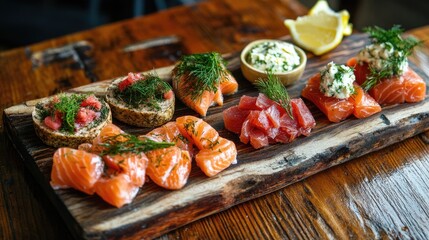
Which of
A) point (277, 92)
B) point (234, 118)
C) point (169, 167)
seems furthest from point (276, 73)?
point (169, 167)

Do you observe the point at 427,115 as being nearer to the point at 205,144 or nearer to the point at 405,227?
the point at 405,227

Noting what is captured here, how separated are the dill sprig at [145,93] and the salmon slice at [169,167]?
45cm

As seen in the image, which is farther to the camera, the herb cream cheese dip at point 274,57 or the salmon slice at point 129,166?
the herb cream cheese dip at point 274,57

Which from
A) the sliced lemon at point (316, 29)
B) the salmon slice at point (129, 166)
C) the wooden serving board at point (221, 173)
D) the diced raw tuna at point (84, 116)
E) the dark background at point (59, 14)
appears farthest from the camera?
the dark background at point (59, 14)

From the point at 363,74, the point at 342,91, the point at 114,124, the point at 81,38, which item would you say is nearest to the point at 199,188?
the point at 114,124

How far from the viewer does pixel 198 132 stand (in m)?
3.15

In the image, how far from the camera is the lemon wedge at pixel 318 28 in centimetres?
417

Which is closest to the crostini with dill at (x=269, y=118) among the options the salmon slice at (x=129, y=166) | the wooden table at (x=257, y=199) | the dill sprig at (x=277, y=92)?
the dill sprig at (x=277, y=92)

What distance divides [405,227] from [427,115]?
0.97 meters

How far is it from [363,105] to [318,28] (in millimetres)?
1018

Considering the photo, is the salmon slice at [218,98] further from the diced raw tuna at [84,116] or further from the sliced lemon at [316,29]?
the sliced lemon at [316,29]

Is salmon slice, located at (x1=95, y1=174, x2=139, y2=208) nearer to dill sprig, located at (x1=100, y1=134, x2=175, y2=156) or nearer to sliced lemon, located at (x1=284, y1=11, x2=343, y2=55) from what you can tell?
dill sprig, located at (x1=100, y1=134, x2=175, y2=156)

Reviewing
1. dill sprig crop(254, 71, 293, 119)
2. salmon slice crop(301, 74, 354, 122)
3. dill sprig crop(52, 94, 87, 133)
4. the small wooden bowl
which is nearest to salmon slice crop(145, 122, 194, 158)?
dill sprig crop(52, 94, 87, 133)

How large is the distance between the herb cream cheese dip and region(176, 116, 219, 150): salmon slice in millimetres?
770
